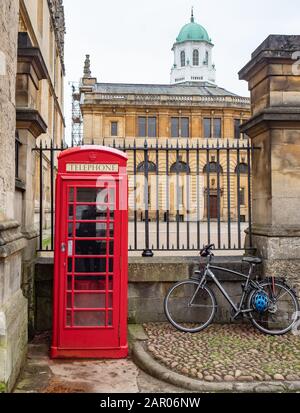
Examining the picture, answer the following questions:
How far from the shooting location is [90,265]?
4.84 metres

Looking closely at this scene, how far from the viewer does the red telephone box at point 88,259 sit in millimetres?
4828

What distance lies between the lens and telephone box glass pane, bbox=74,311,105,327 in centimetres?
486

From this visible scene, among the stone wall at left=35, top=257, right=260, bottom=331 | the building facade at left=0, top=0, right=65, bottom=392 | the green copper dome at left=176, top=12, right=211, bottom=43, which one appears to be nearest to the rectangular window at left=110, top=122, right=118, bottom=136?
the building facade at left=0, top=0, right=65, bottom=392

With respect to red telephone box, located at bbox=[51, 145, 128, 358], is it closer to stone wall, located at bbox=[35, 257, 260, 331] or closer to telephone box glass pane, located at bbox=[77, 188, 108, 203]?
telephone box glass pane, located at bbox=[77, 188, 108, 203]

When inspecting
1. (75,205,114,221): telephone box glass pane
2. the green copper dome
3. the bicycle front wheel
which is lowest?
the bicycle front wheel

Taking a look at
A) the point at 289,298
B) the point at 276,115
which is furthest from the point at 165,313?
the point at 276,115

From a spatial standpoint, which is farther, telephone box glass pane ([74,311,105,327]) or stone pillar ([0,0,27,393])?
telephone box glass pane ([74,311,105,327])

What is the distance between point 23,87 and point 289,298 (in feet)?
15.3

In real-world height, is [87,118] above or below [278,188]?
above

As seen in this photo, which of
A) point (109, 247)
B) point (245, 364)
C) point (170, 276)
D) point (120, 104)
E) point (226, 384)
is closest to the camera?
point (226, 384)

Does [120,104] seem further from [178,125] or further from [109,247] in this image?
[109,247]

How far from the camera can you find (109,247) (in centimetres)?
485

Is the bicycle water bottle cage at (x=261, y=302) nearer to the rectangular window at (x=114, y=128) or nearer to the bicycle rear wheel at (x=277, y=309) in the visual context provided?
the bicycle rear wheel at (x=277, y=309)
